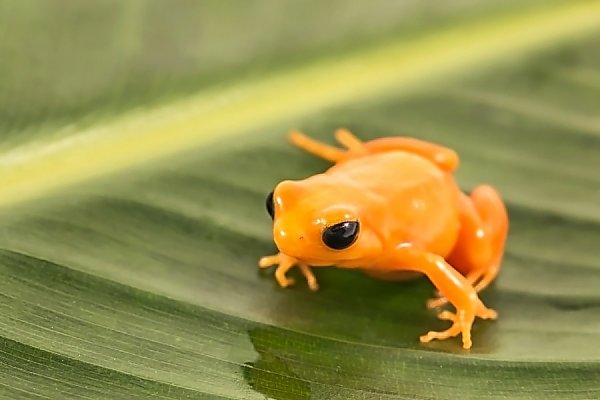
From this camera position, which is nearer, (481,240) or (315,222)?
(315,222)

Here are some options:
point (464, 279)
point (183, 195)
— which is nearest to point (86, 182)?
point (183, 195)

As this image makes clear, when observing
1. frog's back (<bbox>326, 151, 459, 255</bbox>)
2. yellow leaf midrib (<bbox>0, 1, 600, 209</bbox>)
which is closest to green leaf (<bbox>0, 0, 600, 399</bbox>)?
yellow leaf midrib (<bbox>0, 1, 600, 209</bbox>)

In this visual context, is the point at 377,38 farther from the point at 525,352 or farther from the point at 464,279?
the point at 525,352

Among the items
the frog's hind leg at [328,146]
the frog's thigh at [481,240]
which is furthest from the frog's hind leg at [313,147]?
the frog's thigh at [481,240]

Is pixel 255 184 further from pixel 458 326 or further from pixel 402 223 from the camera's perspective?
pixel 458 326

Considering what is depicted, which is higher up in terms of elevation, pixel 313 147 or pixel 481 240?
pixel 313 147

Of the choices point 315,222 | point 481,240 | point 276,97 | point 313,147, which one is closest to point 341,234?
point 315,222

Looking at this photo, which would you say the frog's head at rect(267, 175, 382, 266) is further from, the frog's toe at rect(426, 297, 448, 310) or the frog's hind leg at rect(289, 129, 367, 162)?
the frog's hind leg at rect(289, 129, 367, 162)
